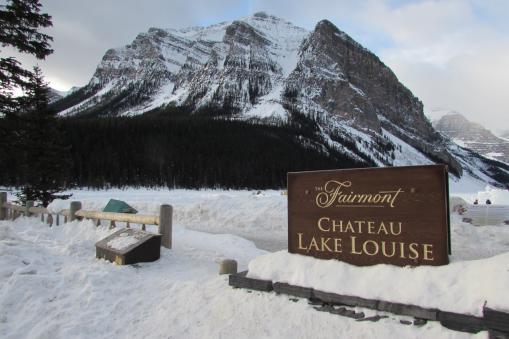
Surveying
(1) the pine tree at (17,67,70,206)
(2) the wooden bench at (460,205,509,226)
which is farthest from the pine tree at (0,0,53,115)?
(2) the wooden bench at (460,205,509,226)

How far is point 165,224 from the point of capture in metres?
8.48

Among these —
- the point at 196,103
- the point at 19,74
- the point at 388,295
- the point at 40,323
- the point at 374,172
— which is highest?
the point at 196,103

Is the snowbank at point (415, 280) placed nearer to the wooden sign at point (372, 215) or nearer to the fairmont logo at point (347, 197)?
the wooden sign at point (372, 215)

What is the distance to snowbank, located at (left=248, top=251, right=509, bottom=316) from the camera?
3814mm

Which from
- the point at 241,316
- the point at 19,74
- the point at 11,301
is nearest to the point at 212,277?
the point at 241,316

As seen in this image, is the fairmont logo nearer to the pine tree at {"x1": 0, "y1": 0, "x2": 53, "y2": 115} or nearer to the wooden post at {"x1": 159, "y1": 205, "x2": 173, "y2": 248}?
the wooden post at {"x1": 159, "y1": 205, "x2": 173, "y2": 248}

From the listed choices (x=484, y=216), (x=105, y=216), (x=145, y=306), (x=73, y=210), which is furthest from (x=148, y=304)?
(x=484, y=216)

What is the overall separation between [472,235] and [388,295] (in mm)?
10985

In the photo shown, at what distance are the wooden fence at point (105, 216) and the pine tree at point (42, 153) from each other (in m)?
5.26

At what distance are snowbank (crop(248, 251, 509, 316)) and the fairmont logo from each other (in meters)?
0.71

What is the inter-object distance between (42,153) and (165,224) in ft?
52.7

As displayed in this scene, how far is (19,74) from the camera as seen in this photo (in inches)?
511

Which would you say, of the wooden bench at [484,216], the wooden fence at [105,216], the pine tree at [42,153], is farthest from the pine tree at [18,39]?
the wooden bench at [484,216]

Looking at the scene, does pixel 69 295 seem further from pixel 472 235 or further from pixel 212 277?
pixel 472 235
